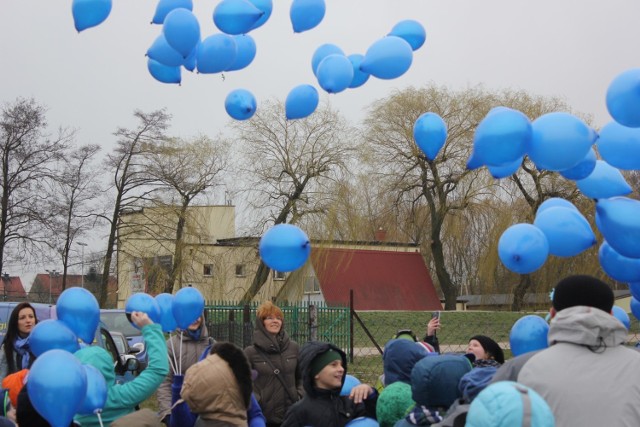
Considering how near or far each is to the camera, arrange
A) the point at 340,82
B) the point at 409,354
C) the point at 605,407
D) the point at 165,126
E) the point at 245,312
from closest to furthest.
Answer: the point at 605,407
the point at 409,354
the point at 340,82
the point at 245,312
the point at 165,126

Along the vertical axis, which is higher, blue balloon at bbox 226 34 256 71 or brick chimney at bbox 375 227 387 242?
brick chimney at bbox 375 227 387 242

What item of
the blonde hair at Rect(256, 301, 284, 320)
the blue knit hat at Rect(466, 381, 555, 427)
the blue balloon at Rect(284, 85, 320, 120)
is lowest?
the blue knit hat at Rect(466, 381, 555, 427)

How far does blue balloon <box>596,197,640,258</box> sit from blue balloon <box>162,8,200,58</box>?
3139mm

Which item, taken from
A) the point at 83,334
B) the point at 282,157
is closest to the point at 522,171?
the point at 282,157

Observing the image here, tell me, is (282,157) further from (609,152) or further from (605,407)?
(605,407)

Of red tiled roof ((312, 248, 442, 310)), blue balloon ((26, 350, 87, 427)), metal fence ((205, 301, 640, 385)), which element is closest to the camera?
blue balloon ((26, 350, 87, 427))

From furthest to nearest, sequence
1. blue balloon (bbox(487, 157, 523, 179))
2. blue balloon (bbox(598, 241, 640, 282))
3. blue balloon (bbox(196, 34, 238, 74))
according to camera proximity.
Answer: blue balloon (bbox(196, 34, 238, 74)) → blue balloon (bbox(598, 241, 640, 282)) → blue balloon (bbox(487, 157, 523, 179))

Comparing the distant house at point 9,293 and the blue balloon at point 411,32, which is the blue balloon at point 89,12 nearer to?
the blue balloon at point 411,32

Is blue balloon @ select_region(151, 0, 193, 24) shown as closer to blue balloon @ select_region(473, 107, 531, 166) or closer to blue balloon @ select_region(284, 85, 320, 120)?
blue balloon @ select_region(284, 85, 320, 120)

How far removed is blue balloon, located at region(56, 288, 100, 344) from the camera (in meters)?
4.80

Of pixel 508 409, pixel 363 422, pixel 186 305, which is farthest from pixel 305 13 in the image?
pixel 508 409

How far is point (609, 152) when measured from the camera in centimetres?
518

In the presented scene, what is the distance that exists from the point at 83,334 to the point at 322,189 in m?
23.7

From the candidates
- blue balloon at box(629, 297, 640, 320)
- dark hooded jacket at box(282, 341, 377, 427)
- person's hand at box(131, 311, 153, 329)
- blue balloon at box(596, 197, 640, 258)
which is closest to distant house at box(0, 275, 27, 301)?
person's hand at box(131, 311, 153, 329)
